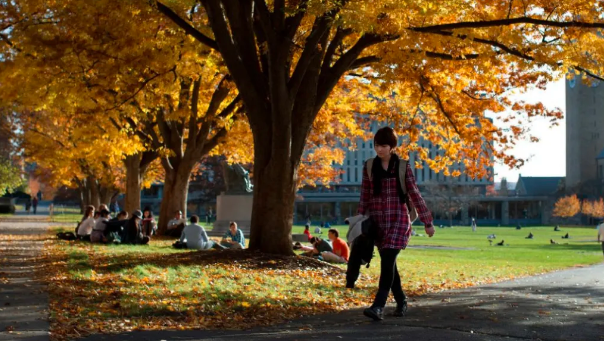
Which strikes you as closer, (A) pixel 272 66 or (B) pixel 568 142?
(A) pixel 272 66

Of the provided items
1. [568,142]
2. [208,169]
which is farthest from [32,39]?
[568,142]

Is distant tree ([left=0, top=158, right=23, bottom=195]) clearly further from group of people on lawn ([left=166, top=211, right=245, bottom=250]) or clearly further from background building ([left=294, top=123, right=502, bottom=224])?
background building ([left=294, top=123, right=502, bottom=224])

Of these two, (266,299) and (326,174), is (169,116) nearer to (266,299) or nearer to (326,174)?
(266,299)

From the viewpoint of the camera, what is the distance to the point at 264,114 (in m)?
14.2

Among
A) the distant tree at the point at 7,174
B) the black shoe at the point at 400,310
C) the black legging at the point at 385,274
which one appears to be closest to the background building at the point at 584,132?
the distant tree at the point at 7,174

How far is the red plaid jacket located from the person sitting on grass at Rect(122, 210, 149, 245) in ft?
44.0

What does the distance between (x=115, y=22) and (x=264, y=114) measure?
4.83m

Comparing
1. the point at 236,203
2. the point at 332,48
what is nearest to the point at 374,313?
the point at 332,48

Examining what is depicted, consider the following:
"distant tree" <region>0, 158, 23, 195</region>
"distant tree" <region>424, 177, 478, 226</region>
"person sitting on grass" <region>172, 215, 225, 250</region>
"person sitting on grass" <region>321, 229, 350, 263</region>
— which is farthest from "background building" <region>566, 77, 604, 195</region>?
"person sitting on grass" <region>321, 229, 350, 263</region>

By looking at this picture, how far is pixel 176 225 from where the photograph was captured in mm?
25172

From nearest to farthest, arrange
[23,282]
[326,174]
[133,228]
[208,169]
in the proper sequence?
[23,282]
[133,228]
[326,174]
[208,169]

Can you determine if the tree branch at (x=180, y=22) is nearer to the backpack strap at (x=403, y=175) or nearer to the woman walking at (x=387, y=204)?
the woman walking at (x=387, y=204)

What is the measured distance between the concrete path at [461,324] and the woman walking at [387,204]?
0.51 meters

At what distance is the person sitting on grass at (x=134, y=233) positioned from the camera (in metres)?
20.1
